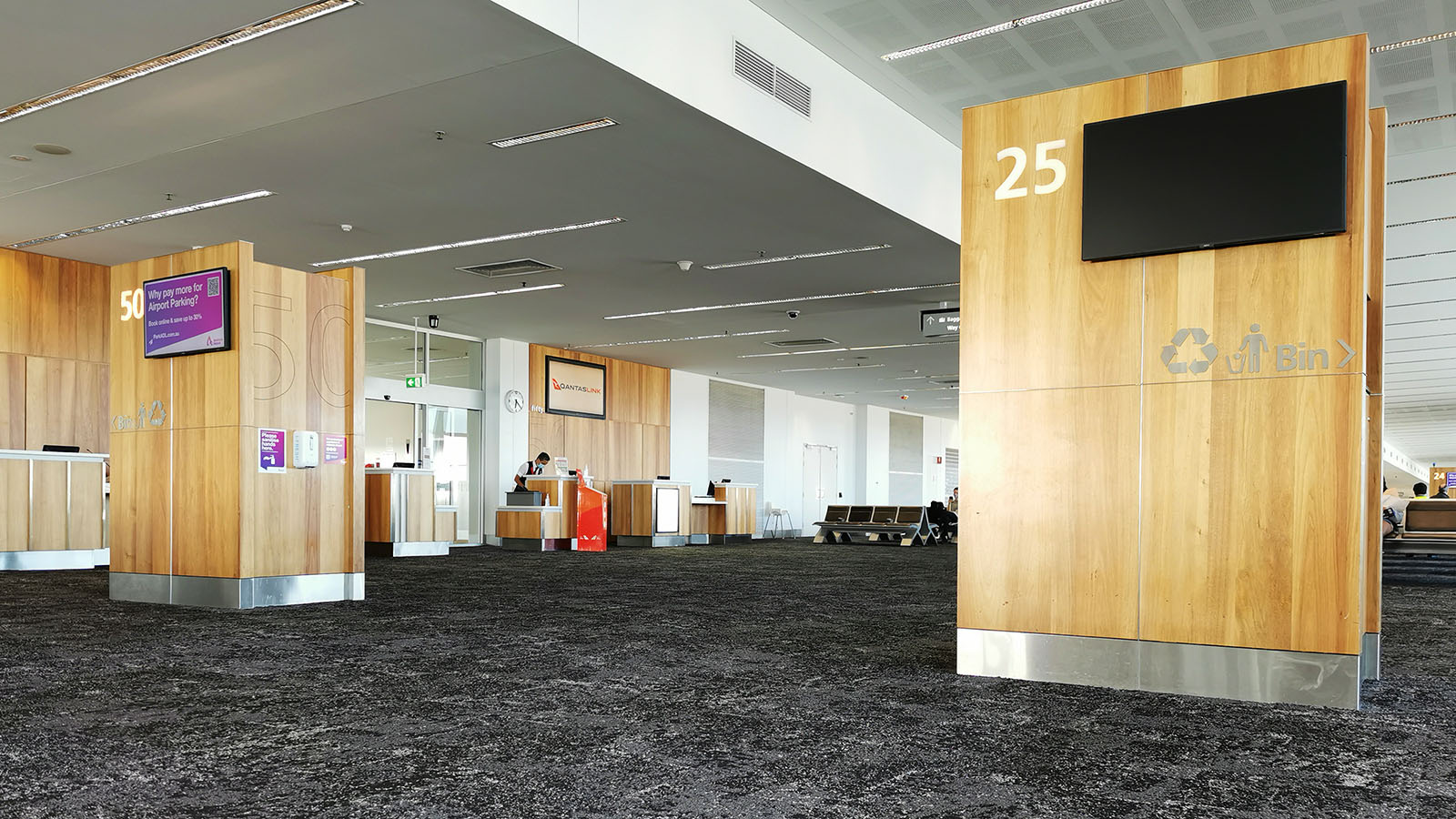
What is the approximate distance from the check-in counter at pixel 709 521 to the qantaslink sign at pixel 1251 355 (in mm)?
16474

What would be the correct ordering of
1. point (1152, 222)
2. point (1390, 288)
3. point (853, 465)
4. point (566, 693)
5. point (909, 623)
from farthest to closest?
point (853, 465) < point (1390, 288) < point (909, 623) < point (1152, 222) < point (566, 693)

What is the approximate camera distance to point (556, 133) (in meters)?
8.46

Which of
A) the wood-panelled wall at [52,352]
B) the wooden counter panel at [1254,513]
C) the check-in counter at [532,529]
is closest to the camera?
the wooden counter panel at [1254,513]

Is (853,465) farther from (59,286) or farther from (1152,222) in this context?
(1152,222)

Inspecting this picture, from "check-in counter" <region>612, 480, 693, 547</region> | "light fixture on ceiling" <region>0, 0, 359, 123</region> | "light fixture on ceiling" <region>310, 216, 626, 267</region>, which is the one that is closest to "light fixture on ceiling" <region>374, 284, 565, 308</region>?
"light fixture on ceiling" <region>310, 216, 626, 267</region>

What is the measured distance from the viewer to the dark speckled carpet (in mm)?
2654

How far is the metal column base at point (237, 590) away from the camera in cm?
736

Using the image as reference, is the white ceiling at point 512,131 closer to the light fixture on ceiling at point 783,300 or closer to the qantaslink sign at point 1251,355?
the light fixture on ceiling at point 783,300

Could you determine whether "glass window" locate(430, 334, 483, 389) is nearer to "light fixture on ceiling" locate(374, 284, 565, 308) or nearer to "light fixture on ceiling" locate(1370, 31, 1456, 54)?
"light fixture on ceiling" locate(374, 284, 565, 308)

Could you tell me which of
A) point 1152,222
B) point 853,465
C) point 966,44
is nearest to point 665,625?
point 1152,222

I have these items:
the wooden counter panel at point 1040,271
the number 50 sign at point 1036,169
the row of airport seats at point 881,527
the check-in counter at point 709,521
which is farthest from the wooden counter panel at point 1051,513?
the row of airport seats at point 881,527

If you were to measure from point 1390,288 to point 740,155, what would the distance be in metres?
11.4

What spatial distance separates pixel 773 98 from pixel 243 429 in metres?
4.75

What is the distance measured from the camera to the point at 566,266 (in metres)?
13.3
